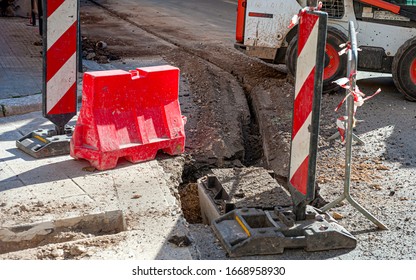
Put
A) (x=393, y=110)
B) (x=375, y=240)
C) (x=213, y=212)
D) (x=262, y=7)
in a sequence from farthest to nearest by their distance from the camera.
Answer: (x=262, y=7) → (x=393, y=110) → (x=213, y=212) → (x=375, y=240)

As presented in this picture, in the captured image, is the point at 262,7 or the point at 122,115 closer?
the point at 122,115

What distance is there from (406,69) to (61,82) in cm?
496

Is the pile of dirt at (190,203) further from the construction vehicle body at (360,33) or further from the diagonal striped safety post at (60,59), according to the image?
the construction vehicle body at (360,33)

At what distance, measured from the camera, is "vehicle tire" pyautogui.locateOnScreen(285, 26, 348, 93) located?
945 cm

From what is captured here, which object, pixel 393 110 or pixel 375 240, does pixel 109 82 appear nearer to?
pixel 375 240

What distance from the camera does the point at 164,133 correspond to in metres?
6.38

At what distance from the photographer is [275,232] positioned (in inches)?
181

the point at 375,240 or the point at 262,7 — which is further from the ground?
the point at 262,7

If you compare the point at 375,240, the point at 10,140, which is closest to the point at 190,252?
the point at 375,240

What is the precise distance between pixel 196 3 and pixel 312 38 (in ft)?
59.0

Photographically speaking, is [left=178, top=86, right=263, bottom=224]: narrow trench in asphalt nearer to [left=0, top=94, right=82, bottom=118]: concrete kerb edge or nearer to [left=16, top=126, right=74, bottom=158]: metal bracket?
[left=16, top=126, right=74, bottom=158]: metal bracket

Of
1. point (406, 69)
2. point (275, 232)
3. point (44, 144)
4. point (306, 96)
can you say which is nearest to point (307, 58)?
point (306, 96)

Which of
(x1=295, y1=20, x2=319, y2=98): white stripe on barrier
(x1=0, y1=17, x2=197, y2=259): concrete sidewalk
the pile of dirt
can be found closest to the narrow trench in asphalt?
the pile of dirt

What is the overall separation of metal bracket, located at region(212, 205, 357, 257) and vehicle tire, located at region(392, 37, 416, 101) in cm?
482
